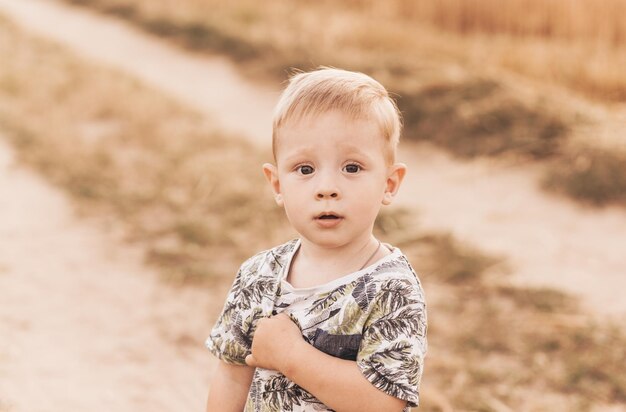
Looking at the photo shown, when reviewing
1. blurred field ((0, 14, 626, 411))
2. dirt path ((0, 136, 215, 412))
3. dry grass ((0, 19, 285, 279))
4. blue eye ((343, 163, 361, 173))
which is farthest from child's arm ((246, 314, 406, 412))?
dry grass ((0, 19, 285, 279))

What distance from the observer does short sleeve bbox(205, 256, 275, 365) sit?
1901 mm

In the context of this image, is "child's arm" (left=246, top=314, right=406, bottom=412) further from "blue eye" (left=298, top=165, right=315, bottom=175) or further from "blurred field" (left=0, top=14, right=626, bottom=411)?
"blurred field" (left=0, top=14, right=626, bottom=411)

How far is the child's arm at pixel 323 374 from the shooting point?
5.69ft

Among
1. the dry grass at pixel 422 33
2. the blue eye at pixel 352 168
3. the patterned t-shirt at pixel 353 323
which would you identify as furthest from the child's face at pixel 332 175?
the dry grass at pixel 422 33

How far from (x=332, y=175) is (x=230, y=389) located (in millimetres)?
565

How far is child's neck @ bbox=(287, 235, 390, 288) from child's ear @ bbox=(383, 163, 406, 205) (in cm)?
9

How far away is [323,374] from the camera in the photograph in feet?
5.71

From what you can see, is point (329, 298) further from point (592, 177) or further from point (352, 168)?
point (592, 177)

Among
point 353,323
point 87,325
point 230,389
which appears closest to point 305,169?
point 353,323

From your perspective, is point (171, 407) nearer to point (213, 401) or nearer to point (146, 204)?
point (213, 401)

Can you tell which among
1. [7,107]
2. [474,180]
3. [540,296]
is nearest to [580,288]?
[540,296]

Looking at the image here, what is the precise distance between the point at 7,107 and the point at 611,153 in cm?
457

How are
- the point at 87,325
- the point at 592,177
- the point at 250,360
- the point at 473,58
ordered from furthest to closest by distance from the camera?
the point at 473,58 → the point at 592,177 → the point at 87,325 → the point at 250,360

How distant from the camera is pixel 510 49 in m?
7.56
